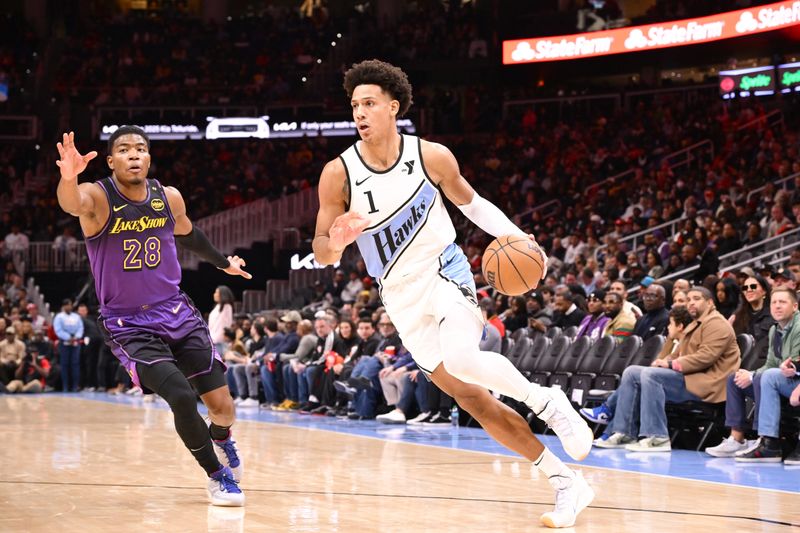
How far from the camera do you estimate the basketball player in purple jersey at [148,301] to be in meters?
6.02

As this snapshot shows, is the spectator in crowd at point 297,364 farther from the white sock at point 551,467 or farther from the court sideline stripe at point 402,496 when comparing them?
the white sock at point 551,467

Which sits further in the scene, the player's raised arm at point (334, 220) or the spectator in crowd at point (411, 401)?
the spectator in crowd at point (411, 401)

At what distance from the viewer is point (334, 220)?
5.35 metres

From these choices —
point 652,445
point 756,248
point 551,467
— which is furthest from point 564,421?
point 756,248

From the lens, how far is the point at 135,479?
7301 millimetres

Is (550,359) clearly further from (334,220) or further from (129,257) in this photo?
(334,220)

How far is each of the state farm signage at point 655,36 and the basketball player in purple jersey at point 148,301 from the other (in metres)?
18.1

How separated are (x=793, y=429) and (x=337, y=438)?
169 inches

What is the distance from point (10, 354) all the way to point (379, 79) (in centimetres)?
1644

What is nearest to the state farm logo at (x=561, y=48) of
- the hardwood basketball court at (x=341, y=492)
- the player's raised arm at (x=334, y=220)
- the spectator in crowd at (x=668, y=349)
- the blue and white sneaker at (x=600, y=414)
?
the spectator in crowd at (x=668, y=349)

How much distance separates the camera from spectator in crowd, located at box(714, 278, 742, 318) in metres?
10.8

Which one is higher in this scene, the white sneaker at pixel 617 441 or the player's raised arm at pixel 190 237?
the player's raised arm at pixel 190 237

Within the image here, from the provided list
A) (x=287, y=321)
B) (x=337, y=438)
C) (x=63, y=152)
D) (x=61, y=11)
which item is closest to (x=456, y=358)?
(x=63, y=152)

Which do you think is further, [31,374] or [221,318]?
[31,374]
